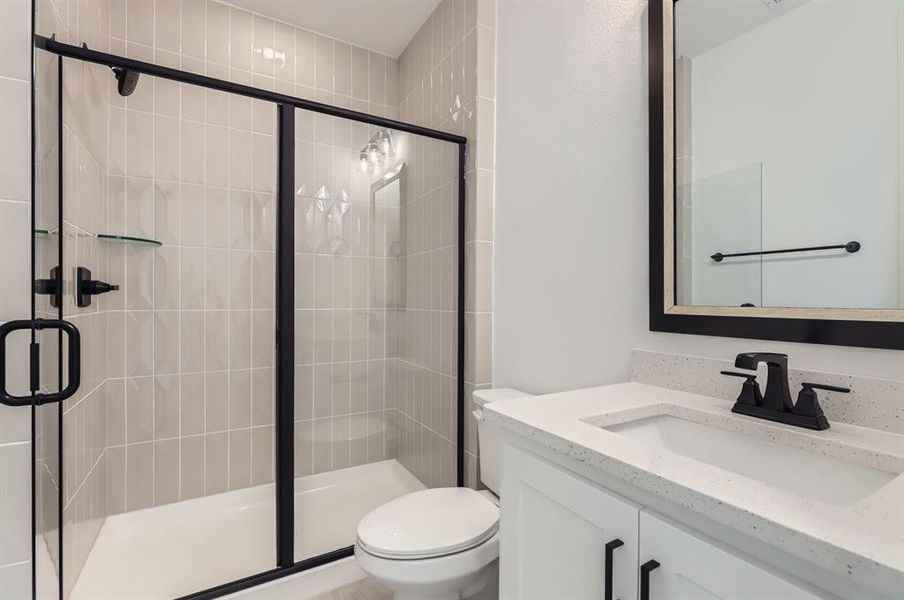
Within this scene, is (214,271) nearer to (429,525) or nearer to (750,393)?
(429,525)

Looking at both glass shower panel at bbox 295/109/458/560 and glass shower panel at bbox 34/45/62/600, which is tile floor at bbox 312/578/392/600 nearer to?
glass shower panel at bbox 295/109/458/560

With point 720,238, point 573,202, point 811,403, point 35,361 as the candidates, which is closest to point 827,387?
point 811,403

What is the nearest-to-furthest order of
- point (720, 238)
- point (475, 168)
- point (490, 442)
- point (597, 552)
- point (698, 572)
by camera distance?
point (698, 572)
point (597, 552)
point (720, 238)
point (490, 442)
point (475, 168)

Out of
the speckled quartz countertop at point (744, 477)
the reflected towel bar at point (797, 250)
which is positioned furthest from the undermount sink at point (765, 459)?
the reflected towel bar at point (797, 250)

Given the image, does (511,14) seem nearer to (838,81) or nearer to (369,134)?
(369,134)

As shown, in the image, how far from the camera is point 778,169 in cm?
91

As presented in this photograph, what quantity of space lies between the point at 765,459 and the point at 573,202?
0.90m

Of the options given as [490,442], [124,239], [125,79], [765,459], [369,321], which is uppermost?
[125,79]

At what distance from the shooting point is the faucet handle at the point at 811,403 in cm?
77

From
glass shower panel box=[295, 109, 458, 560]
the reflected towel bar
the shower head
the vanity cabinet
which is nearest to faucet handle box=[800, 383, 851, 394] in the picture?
the reflected towel bar

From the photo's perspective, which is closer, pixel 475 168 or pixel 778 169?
pixel 778 169

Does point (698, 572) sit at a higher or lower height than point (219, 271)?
lower

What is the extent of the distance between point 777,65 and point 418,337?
152 cm

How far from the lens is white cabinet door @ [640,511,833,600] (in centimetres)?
48
